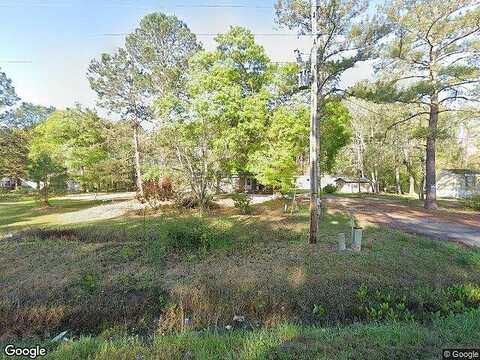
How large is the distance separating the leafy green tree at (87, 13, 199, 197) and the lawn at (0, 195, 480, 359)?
11.3 meters

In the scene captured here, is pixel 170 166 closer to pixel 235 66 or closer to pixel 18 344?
pixel 235 66

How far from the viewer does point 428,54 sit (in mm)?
14266

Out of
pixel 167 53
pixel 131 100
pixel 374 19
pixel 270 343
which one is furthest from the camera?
pixel 131 100

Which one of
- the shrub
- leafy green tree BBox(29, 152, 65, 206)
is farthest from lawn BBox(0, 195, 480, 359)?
leafy green tree BBox(29, 152, 65, 206)

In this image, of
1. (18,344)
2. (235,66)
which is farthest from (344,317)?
(235,66)

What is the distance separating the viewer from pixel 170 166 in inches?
591

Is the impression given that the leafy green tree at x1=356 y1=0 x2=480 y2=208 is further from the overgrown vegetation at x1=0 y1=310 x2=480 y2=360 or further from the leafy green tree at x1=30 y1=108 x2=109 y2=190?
the leafy green tree at x1=30 y1=108 x2=109 y2=190

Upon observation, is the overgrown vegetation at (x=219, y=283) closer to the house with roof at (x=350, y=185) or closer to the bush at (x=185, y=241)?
the bush at (x=185, y=241)

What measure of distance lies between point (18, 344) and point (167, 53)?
18.4 metres

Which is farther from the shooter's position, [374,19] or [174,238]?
[374,19]

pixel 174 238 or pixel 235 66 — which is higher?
pixel 235 66

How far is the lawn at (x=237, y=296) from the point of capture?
286 cm

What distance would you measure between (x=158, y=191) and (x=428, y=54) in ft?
50.7

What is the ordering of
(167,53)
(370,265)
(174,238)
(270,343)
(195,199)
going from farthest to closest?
(167,53)
(195,199)
(174,238)
(370,265)
(270,343)
